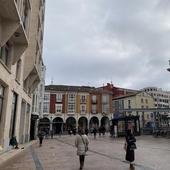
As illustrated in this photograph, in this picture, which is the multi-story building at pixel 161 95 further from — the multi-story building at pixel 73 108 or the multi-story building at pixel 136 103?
the multi-story building at pixel 73 108

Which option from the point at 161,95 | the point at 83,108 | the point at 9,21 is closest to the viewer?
the point at 9,21

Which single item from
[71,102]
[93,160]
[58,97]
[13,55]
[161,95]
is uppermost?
[161,95]

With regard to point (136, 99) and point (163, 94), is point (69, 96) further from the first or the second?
point (163, 94)

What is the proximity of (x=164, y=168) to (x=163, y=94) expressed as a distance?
128895mm

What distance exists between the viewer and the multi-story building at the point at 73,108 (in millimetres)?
68812

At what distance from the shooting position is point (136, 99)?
82.6m

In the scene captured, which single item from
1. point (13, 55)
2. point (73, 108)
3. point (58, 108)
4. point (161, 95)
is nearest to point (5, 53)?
point (13, 55)

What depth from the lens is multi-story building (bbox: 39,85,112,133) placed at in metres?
68.8

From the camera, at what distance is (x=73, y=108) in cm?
7094

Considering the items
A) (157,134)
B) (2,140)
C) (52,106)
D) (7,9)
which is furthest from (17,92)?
(52,106)

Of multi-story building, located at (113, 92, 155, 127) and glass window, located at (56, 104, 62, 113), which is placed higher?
multi-story building, located at (113, 92, 155, 127)

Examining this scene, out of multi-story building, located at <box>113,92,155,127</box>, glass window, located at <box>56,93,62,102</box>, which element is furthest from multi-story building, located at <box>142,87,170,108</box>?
glass window, located at <box>56,93,62,102</box>

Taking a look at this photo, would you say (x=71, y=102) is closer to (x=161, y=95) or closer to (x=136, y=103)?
(x=136, y=103)

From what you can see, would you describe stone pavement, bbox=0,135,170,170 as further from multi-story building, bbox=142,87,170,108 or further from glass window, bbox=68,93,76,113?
multi-story building, bbox=142,87,170,108
